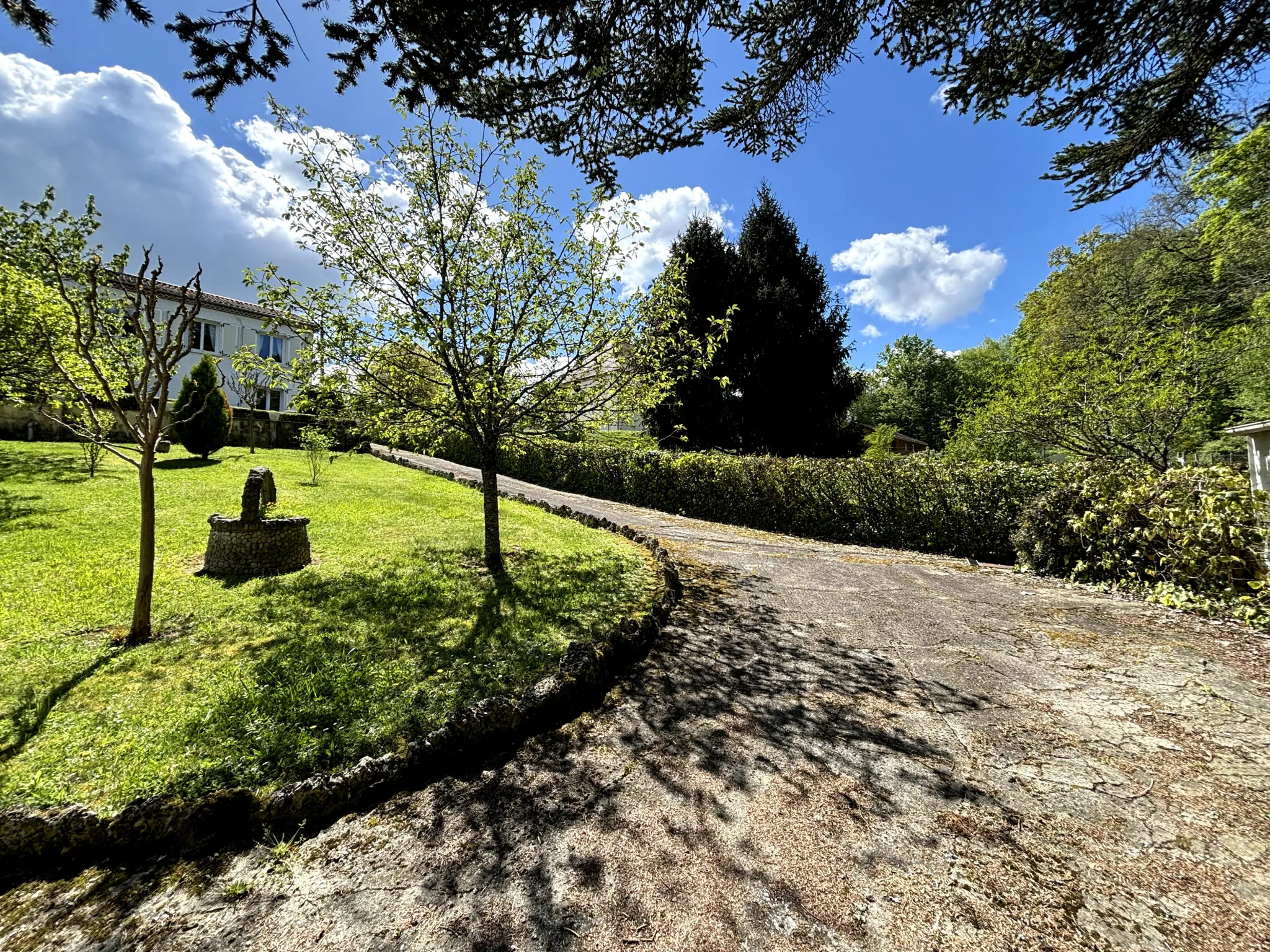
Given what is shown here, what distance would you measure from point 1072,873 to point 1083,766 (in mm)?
1002

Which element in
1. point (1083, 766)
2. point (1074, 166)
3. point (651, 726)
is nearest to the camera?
point (1083, 766)

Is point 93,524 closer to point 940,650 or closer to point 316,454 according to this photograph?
point 316,454

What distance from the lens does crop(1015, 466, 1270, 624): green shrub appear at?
524 centimetres

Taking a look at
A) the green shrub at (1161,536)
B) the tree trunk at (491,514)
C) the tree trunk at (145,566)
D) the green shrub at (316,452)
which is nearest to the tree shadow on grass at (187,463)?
the green shrub at (316,452)

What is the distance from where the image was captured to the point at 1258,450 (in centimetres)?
585

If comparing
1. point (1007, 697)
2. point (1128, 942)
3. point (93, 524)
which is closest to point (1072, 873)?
point (1128, 942)

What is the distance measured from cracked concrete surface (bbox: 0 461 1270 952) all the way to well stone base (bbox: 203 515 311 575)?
401 cm

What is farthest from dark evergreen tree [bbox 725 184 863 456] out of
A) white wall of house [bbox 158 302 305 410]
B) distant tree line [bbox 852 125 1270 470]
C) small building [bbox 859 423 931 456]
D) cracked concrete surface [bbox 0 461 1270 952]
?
white wall of house [bbox 158 302 305 410]

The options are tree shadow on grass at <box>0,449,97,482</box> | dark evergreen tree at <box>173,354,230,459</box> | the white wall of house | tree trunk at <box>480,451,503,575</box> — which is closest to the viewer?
tree trunk at <box>480,451,503,575</box>

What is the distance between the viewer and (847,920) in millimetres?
1798

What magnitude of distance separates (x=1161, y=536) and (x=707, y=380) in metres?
12.5

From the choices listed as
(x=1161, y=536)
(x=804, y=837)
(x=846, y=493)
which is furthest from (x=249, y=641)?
(x=1161, y=536)

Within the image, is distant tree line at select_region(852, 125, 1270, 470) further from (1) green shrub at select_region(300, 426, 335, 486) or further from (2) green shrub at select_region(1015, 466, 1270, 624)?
(1) green shrub at select_region(300, 426, 335, 486)

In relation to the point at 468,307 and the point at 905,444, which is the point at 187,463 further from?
the point at 905,444
